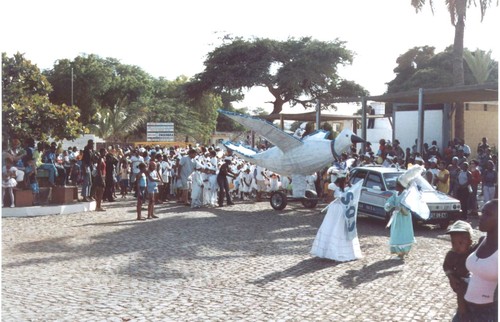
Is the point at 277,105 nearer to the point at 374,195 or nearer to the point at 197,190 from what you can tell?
the point at 197,190

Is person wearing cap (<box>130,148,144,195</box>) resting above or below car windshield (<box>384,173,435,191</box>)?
above

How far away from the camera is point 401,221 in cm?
1006

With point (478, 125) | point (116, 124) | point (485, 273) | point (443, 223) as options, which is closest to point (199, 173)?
point (443, 223)

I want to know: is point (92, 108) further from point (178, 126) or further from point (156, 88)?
point (156, 88)

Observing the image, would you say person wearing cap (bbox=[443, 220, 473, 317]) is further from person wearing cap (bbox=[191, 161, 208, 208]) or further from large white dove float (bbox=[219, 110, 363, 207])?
person wearing cap (bbox=[191, 161, 208, 208])

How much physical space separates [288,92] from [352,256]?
33.5 m

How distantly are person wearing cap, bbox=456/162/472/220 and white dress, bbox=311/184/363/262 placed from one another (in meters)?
6.06

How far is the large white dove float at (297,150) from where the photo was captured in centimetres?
1602

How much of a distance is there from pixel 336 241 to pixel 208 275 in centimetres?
233

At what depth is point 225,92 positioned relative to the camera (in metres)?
44.8

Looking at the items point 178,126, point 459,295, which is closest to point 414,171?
point 459,295

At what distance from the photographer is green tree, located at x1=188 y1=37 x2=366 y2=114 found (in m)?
41.8

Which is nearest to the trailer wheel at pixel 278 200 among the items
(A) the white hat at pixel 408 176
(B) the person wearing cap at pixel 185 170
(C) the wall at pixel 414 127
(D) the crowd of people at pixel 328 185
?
(D) the crowd of people at pixel 328 185

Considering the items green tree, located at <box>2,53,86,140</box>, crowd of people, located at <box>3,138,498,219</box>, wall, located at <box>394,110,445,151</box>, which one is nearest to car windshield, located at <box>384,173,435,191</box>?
crowd of people, located at <box>3,138,498,219</box>
